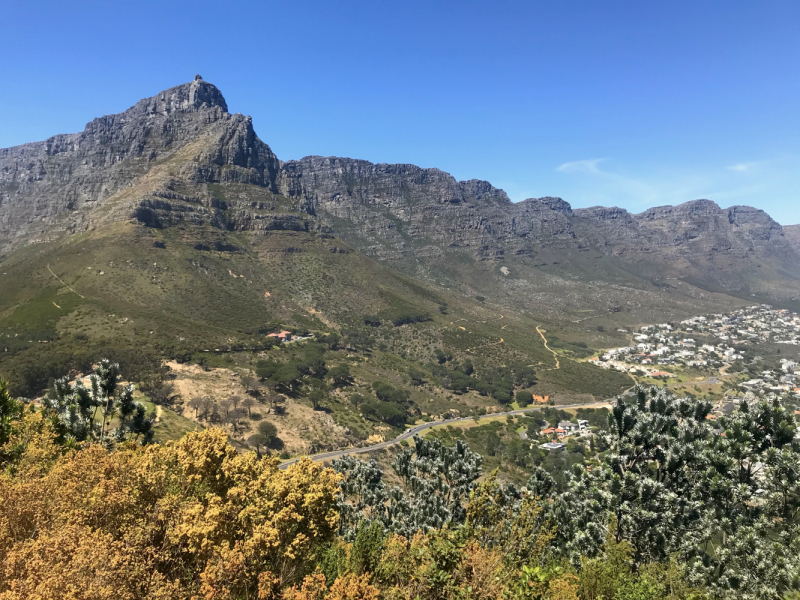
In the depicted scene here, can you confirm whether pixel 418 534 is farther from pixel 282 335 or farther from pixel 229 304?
pixel 229 304

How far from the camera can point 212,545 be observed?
42.2 ft

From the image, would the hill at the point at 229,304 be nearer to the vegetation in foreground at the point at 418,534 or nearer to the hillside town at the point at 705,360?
the hillside town at the point at 705,360

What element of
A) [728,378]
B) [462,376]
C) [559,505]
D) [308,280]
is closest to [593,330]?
[728,378]

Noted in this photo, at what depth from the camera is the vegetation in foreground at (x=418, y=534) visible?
38.4 feet

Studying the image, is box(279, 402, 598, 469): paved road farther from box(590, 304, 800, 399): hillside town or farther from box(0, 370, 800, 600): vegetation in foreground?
box(590, 304, 800, 399): hillside town

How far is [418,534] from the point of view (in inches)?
715

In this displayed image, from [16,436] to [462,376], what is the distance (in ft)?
347

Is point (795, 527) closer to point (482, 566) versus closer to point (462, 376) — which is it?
point (482, 566)

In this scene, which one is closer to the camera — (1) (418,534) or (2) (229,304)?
(1) (418,534)

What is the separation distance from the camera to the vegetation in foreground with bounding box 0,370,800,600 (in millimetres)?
11719

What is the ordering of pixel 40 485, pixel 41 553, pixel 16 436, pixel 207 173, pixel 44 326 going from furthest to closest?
1. pixel 207 173
2. pixel 44 326
3. pixel 16 436
4. pixel 40 485
5. pixel 41 553

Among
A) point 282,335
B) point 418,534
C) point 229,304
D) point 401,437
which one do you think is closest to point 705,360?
point 401,437

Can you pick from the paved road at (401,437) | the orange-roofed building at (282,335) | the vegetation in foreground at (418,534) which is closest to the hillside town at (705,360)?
the paved road at (401,437)

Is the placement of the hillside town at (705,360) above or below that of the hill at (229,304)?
below
